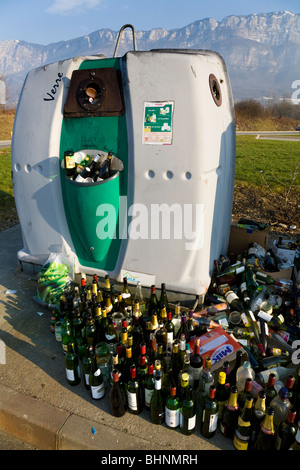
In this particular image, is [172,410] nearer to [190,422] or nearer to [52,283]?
[190,422]

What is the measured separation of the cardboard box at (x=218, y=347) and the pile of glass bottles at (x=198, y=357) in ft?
0.25

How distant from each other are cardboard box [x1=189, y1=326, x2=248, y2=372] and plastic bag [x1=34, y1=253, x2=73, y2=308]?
1.70m

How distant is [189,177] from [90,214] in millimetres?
1213

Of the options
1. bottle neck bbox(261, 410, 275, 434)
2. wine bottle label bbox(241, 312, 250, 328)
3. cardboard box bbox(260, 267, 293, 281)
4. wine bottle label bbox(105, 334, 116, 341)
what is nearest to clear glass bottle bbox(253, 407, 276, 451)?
bottle neck bbox(261, 410, 275, 434)

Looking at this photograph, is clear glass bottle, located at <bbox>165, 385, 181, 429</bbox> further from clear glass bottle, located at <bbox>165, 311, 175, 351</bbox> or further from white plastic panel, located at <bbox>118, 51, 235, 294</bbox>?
white plastic panel, located at <bbox>118, 51, 235, 294</bbox>

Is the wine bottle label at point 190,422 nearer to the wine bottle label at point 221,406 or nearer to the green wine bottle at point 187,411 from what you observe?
the green wine bottle at point 187,411

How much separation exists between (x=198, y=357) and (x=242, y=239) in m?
2.44

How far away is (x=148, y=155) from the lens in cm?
321

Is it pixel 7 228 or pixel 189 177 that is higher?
pixel 189 177

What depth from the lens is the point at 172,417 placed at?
7.41 ft

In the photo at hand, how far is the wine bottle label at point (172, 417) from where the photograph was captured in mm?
2250

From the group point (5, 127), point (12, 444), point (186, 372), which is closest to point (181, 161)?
point (186, 372)
